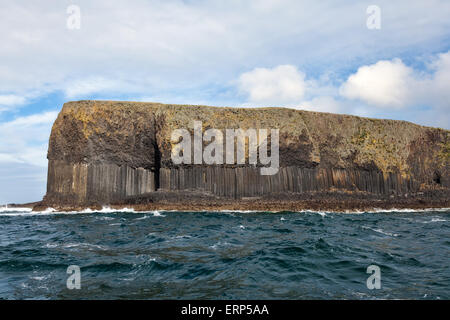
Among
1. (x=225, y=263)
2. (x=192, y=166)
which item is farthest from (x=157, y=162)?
(x=225, y=263)

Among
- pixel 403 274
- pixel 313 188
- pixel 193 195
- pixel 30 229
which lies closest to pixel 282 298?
pixel 403 274

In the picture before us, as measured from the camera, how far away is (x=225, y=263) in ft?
30.8

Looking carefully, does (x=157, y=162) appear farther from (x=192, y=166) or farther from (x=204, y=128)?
(x=204, y=128)

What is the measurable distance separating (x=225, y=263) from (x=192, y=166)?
63.1 feet

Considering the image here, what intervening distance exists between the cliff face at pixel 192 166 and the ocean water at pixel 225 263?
12.3 m

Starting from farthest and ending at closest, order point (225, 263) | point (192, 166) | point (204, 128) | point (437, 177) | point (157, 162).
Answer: point (437, 177) → point (157, 162) → point (204, 128) → point (192, 166) → point (225, 263)

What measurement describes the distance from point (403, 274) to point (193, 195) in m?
20.6

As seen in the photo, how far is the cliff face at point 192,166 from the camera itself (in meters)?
28.0

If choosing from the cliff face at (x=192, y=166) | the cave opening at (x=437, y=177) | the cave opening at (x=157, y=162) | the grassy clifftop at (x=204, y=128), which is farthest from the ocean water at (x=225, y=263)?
the cave opening at (x=437, y=177)

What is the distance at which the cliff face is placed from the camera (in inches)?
1103

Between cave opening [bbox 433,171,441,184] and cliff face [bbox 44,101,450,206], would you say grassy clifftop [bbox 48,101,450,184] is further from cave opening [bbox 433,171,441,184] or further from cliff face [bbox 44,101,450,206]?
cave opening [bbox 433,171,441,184]

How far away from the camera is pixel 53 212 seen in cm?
2631
